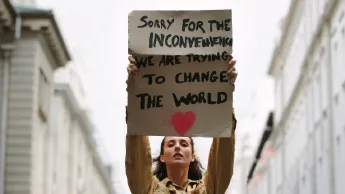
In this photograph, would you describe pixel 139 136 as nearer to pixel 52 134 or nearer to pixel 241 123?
pixel 52 134

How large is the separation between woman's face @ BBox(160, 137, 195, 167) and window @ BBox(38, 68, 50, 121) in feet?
141

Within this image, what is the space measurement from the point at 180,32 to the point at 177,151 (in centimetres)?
81

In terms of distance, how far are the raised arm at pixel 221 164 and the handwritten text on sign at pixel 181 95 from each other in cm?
12

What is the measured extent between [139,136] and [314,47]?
130 ft

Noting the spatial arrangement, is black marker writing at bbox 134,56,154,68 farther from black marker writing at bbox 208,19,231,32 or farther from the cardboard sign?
black marker writing at bbox 208,19,231,32

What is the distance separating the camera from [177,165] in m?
8.31

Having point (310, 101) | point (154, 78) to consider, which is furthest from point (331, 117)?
point (154, 78)

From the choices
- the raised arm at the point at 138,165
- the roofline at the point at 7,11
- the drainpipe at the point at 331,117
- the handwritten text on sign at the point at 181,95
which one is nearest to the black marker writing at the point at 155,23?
the handwritten text on sign at the point at 181,95

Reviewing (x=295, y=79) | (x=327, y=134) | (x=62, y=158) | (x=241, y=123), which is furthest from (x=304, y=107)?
(x=241, y=123)

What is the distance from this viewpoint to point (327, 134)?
42.2 metres

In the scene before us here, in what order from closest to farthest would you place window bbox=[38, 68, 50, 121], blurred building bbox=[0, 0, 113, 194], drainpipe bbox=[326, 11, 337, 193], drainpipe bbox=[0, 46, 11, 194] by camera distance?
drainpipe bbox=[326, 11, 337, 193] → blurred building bbox=[0, 0, 113, 194] → drainpipe bbox=[0, 46, 11, 194] → window bbox=[38, 68, 50, 121]

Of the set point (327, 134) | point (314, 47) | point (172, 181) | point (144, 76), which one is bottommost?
point (172, 181)

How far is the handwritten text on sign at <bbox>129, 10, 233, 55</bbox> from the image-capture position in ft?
26.4

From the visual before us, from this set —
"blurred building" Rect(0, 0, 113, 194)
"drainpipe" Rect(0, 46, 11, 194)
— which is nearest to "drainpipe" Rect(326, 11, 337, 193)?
"blurred building" Rect(0, 0, 113, 194)
